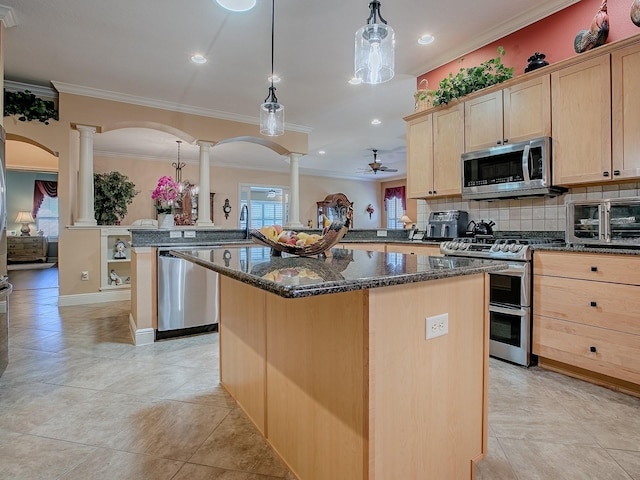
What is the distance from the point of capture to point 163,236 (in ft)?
11.1

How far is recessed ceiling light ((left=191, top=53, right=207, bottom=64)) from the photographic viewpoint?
12.3 ft

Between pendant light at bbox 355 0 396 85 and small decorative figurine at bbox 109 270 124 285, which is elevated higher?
pendant light at bbox 355 0 396 85

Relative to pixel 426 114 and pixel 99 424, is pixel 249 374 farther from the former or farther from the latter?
pixel 426 114

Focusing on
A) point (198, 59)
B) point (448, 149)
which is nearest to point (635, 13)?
point (448, 149)

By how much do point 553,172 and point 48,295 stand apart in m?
6.64

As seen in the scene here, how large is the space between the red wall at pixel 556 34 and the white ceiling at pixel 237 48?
79mm

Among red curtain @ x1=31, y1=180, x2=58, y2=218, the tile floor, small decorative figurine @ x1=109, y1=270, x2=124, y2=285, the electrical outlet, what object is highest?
red curtain @ x1=31, y1=180, x2=58, y2=218

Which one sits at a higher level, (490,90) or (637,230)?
(490,90)

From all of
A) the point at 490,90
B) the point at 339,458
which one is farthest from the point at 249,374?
the point at 490,90

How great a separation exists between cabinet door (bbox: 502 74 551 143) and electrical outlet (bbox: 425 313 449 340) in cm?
236

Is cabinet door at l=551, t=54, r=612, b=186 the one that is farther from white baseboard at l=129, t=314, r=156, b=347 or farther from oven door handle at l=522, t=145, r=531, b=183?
white baseboard at l=129, t=314, r=156, b=347

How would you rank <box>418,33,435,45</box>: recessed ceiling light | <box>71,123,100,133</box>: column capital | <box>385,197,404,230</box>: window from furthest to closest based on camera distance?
<box>385,197,404,230</box>: window, <box>71,123,100,133</box>: column capital, <box>418,33,435,45</box>: recessed ceiling light

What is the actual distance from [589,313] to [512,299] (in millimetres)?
491

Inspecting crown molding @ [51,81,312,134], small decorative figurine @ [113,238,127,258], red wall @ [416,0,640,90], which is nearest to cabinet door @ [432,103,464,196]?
red wall @ [416,0,640,90]
